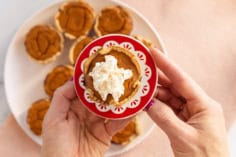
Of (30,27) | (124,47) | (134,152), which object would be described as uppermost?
(30,27)

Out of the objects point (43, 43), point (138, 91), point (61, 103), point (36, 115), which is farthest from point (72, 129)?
point (43, 43)

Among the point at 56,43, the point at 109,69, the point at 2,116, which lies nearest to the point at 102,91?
the point at 109,69

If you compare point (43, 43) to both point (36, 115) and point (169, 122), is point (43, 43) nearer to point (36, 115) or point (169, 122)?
point (36, 115)

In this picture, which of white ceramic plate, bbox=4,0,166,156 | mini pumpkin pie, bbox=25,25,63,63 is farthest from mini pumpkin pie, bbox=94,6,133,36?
mini pumpkin pie, bbox=25,25,63,63

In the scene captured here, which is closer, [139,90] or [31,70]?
[139,90]

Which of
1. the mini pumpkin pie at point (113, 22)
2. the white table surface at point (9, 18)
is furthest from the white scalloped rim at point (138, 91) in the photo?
the white table surface at point (9, 18)

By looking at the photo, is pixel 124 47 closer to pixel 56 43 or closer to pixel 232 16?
pixel 56 43
